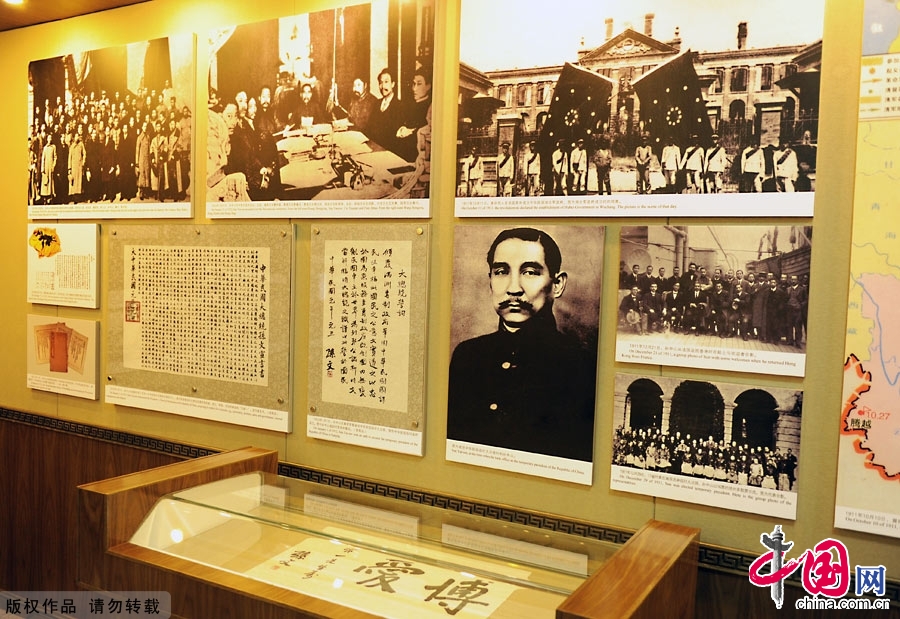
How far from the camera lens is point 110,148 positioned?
10.6ft

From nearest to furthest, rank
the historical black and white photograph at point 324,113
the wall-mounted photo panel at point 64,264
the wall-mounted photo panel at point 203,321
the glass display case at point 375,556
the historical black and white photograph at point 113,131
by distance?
the glass display case at point 375,556 < the historical black and white photograph at point 324,113 < the wall-mounted photo panel at point 203,321 < the historical black and white photograph at point 113,131 < the wall-mounted photo panel at point 64,264

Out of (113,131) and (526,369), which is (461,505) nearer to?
(526,369)

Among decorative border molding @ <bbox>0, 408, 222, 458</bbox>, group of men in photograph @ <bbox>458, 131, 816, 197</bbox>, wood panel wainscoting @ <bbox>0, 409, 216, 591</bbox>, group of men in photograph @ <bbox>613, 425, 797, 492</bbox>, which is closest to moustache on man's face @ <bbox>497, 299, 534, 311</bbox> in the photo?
group of men in photograph @ <bbox>458, 131, 816, 197</bbox>

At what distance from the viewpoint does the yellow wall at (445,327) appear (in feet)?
6.26

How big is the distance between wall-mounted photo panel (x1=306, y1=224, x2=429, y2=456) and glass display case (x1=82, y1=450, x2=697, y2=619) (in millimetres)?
294

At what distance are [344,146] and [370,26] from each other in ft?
1.42

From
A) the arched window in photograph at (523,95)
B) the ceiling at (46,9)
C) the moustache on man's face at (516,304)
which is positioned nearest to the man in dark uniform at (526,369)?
the moustache on man's face at (516,304)

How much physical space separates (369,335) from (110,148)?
63.3 inches

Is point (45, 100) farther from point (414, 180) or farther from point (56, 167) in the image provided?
point (414, 180)

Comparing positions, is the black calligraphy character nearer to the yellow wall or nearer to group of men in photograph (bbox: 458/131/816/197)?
the yellow wall

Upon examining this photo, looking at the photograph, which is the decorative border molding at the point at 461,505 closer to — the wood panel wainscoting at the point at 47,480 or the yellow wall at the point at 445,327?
the yellow wall at the point at 445,327

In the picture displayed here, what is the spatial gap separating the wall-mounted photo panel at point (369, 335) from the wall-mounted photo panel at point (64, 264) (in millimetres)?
1274

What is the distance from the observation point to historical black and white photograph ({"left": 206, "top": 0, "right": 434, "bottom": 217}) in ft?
8.18

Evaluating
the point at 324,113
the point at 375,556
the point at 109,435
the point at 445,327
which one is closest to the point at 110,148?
the point at 324,113
